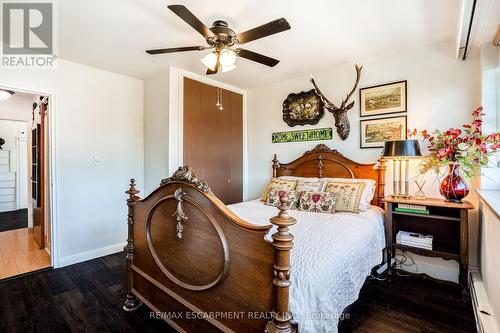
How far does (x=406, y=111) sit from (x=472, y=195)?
42.8 inches

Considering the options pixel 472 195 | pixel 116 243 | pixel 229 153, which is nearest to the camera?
pixel 472 195

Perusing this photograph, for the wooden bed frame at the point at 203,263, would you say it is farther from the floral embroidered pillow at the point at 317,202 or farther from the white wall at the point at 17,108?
the white wall at the point at 17,108

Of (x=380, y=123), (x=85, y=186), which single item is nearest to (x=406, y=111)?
(x=380, y=123)

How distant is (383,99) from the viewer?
2.98 metres

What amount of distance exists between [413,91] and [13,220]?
7492 millimetres

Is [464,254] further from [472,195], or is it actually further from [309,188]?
[309,188]

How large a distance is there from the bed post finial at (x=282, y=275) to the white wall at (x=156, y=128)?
8.12 feet

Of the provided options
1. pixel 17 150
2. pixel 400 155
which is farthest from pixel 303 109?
pixel 17 150

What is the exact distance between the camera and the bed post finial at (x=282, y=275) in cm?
114

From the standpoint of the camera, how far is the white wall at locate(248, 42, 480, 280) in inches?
99.0

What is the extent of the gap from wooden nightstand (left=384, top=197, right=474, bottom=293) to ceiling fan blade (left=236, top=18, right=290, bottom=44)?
199cm

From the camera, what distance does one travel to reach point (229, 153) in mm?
4078

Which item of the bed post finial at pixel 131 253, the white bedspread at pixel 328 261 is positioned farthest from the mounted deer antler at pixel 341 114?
the bed post finial at pixel 131 253

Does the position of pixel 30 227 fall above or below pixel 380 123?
below
